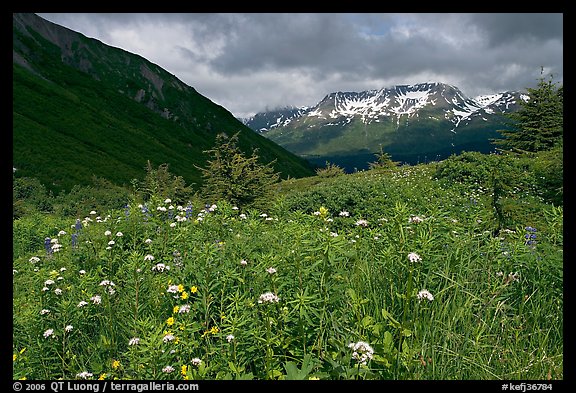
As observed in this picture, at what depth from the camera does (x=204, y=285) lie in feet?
10.4

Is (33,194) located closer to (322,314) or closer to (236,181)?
(236,181)

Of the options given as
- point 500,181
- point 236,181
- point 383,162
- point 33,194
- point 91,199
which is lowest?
point 500,181

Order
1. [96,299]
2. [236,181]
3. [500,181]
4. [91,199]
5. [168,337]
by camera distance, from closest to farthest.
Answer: [168,337] < [96,299] < [500,181] < [236,181] < [91,199]

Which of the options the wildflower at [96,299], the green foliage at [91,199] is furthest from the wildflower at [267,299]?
the green foliage at [91,199]

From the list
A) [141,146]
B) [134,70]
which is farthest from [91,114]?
[134,70]

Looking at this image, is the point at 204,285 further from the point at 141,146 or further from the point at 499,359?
the point at 141,146

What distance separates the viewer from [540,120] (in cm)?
2183

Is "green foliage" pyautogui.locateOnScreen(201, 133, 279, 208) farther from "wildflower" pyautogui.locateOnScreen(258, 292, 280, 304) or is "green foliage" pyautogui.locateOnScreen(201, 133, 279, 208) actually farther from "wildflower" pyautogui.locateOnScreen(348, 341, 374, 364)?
"wildflower" pyautogui.locateOnScreen(348, 341, 374, 364)

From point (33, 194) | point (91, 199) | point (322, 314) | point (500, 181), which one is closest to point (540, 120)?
point (500, 181)

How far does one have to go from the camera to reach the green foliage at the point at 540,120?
21266 millimetres

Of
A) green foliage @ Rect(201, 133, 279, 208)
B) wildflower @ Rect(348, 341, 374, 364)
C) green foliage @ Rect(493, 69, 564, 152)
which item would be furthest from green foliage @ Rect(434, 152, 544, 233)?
green foliage @ Rect(201, 133, 279, 208)

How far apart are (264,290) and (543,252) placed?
2821 millimetres

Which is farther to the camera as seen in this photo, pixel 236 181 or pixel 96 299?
pixel 236 181

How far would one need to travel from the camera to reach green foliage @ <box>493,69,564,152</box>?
2127cm
